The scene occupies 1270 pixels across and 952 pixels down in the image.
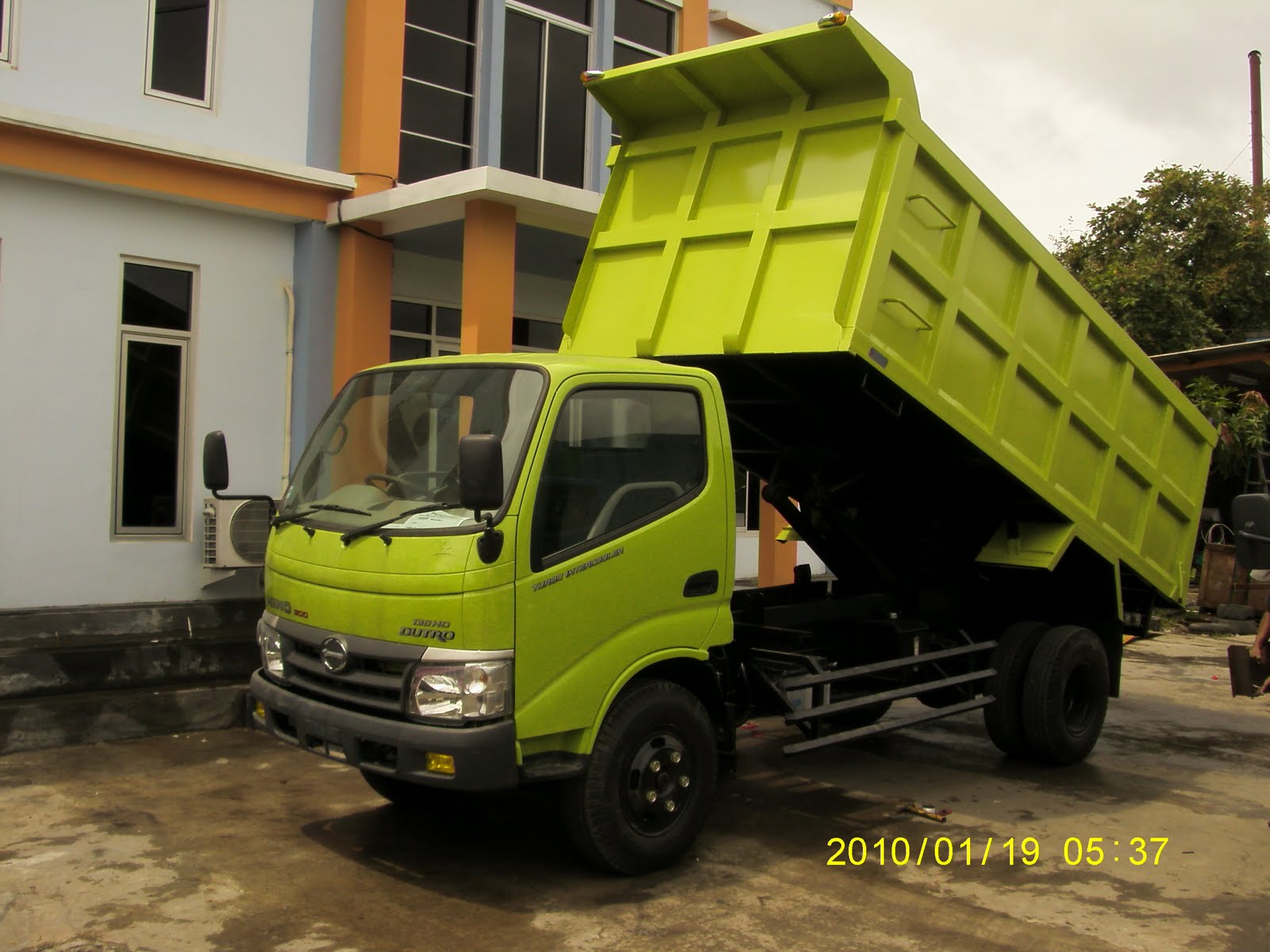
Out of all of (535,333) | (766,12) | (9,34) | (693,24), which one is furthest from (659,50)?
(9,34)

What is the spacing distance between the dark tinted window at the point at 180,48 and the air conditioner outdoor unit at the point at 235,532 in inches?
133

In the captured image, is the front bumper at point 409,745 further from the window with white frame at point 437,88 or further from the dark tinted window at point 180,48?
the window with white frame at point 437,88

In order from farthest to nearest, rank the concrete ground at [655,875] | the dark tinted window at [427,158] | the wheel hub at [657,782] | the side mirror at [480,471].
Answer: the dark tinted window at [427,158], the wheel hub at [657,782], the concrete ground at [655,875], the side mirror at [480,471]

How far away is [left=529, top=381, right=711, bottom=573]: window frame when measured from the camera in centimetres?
466

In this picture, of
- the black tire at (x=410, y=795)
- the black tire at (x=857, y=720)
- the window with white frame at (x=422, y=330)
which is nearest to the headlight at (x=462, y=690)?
the black tire at (x=410, y=795)

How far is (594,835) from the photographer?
4.78 metres

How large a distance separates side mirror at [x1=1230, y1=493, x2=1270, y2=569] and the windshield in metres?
3.43

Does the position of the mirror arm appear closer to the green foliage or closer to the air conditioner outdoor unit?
the air conditioner outdoor unit

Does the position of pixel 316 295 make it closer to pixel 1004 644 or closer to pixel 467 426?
pixel 467 426

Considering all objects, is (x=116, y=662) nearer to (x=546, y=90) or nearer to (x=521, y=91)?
(x=521, y=91)

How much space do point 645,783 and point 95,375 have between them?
6.20 metres

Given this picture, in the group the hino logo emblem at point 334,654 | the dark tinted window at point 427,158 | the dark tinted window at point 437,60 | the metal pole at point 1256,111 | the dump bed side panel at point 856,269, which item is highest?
the metal pole at point 1256,111

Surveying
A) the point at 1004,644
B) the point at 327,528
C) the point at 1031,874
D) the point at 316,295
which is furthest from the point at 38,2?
the point at 1031,874

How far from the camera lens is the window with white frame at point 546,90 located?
1137cm
